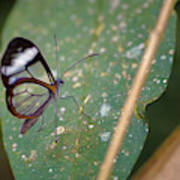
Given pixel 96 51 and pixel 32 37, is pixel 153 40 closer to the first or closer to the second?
pixel 96 51

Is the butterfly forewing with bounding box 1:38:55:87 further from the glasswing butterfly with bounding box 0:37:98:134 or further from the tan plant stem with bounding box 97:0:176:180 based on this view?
the tan plant stem with bounding box 97:0:176:180

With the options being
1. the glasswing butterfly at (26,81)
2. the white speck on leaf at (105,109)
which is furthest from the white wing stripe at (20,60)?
the white speck on leaf at (105,109)

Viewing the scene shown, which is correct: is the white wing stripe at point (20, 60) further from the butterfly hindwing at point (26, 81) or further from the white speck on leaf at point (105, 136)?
the white speck on leaf at point (105, 136)

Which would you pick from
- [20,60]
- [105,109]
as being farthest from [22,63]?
[105,109]

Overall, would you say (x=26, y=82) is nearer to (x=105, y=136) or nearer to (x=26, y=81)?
(x=26, y=81)

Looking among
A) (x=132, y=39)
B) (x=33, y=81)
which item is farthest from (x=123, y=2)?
(x=33, y=81)

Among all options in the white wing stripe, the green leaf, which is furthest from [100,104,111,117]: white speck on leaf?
the white wing stripe
